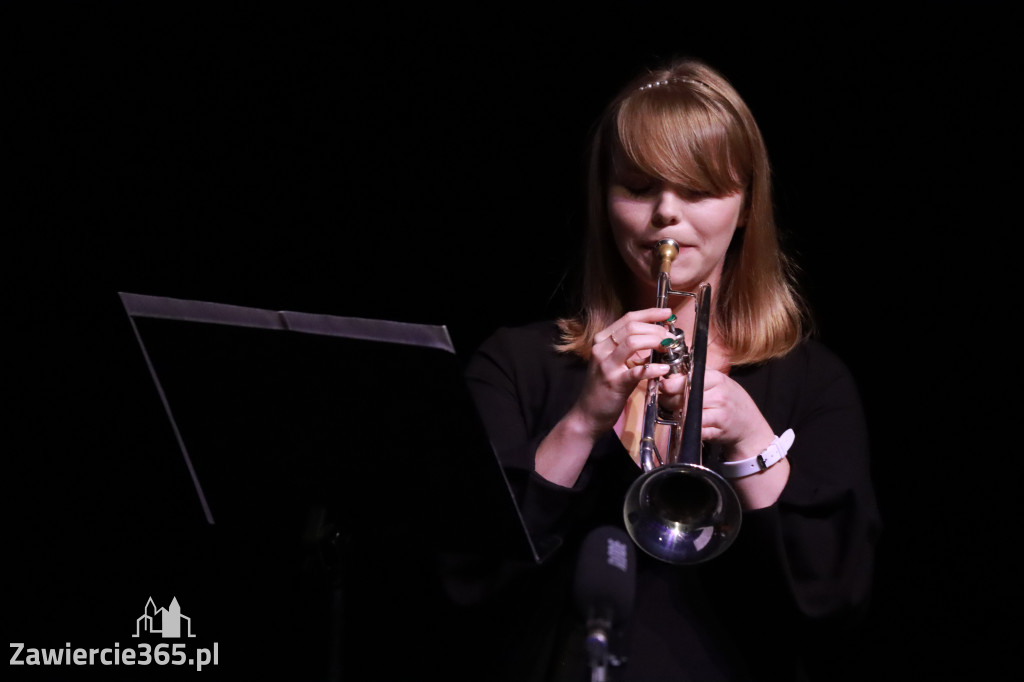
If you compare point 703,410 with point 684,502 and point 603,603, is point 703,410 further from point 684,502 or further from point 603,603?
point 603,603

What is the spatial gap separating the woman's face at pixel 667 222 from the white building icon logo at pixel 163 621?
5.16 ft

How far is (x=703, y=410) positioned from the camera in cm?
165

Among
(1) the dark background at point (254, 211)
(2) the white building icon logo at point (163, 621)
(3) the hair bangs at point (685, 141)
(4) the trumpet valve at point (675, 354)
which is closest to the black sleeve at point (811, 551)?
(4) the trumpet valve at point (675, 354)

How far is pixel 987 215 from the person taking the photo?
2.34 m

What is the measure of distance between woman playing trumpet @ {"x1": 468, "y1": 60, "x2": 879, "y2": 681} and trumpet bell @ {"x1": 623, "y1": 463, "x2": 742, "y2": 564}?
0.33 feet

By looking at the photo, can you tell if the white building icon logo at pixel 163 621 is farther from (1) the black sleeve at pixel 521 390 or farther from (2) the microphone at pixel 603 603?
(2) the microphone at pixel 603 603

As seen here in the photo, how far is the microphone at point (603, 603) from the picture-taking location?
1.13 m

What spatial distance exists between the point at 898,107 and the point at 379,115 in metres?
1.30

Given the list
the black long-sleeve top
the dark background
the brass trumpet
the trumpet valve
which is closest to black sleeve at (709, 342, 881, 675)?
the black long-sleeve top

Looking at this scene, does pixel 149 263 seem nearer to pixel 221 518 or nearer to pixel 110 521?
pixel 110 521

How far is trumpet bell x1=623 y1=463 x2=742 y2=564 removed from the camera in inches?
61.1

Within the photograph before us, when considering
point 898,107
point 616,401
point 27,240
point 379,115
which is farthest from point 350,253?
point 898,107

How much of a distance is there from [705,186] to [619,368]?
409 millimetres

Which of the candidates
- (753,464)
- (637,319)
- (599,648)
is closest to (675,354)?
(637,319)
